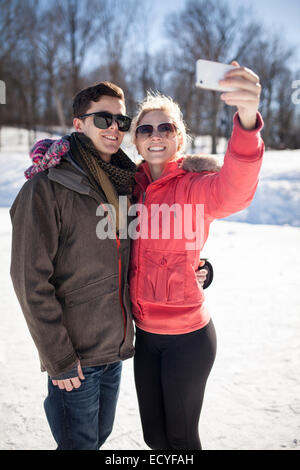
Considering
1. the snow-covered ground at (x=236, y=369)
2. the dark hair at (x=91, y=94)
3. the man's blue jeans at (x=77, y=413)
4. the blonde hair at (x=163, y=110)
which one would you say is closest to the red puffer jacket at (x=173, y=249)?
the blonde hair at (x=163, y=110)

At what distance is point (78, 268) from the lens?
1505 mm

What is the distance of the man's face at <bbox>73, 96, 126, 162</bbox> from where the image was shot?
64.9 inches

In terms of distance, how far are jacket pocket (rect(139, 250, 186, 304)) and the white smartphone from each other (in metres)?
0.78

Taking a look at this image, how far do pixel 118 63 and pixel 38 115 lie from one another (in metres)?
16.9

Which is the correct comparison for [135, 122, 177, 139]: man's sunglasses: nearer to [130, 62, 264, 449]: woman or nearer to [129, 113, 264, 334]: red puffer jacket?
[130, 62, 264, 449]: woman

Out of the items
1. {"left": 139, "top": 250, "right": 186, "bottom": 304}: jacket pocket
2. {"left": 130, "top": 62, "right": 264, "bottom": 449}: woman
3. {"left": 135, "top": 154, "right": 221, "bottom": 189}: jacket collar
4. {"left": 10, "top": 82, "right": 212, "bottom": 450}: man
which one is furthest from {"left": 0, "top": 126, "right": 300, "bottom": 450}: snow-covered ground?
{"left": 135, "top": 154, "right": 221, "bottom": 189}: jacket collar

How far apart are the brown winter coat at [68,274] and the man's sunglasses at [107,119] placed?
30 cm

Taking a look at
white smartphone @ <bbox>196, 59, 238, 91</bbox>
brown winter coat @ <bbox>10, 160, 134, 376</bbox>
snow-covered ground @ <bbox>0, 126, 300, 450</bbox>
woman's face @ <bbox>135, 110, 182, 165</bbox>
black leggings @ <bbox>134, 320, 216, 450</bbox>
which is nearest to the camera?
white smartphone @ <bbox>196, 59, 238, 91</bbox>

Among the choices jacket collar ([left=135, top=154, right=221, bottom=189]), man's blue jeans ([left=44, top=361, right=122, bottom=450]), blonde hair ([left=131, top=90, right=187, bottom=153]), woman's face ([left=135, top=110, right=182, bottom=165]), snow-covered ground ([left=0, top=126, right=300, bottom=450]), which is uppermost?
blonde hair ([left=131, top=90, right=187, bottom=153])

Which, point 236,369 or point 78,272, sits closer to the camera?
point 78,272

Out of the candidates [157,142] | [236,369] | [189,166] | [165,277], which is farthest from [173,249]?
[236,369]

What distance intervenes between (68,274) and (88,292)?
0.13 metres

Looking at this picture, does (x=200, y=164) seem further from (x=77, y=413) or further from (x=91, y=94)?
(x=77, y=413)

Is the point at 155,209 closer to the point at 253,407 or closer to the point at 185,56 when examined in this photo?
the point at 253,407
